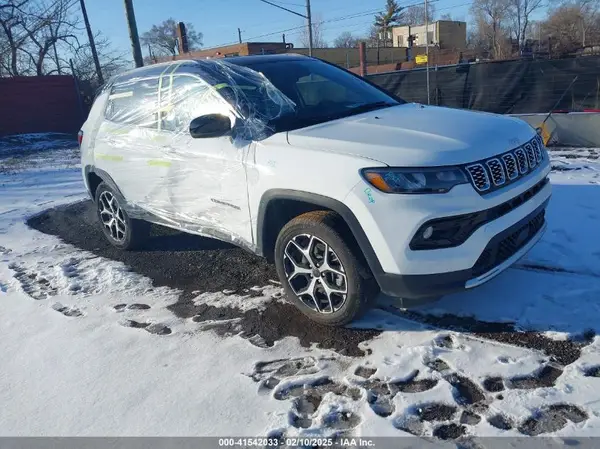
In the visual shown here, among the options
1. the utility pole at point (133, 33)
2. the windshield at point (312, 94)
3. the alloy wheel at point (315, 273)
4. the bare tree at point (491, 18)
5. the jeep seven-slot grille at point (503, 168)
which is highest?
the bare tree at point (491, 18)

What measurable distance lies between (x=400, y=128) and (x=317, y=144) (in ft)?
1.83

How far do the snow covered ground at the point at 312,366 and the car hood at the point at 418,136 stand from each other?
113 cm

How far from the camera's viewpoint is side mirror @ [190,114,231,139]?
3.39 m

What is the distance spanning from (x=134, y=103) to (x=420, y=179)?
10.1 ft

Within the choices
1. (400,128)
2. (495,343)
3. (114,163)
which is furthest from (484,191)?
(114,163)

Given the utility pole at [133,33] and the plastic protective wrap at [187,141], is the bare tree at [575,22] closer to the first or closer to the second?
the utility pole at [133,33]

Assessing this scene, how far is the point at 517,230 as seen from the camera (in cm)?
297

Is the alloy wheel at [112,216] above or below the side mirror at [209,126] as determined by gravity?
Answer: below

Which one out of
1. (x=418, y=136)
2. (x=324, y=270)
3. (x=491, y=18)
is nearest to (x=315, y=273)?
(x=324, y=270)

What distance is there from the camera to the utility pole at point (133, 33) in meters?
11.9

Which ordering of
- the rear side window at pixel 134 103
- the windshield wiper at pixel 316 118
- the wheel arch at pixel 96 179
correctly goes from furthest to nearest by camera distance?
1. the wheel arch at pixel 96 179
2. the rear side window at pixel 134 103
3. the windshield wiper at pixel 316 118

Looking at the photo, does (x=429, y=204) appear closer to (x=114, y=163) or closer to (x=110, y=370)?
(x=110, y=370)

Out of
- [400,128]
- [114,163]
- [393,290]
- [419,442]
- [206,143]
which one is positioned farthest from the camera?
[114,163]

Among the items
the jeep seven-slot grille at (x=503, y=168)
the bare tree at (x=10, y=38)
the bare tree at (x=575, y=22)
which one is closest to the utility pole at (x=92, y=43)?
the bare tree at (x=10, y=38)
